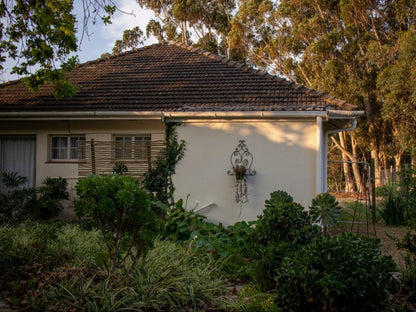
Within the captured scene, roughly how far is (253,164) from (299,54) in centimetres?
1604

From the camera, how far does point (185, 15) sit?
26234mm

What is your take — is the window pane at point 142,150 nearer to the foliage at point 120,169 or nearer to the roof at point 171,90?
the foliage at point 120,169

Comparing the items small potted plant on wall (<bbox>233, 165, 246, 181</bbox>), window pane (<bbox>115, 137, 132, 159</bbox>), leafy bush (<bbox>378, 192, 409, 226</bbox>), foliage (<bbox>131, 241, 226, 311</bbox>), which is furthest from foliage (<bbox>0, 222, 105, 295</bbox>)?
leafy bush (<bbox>378, 192, 409, 226</bbox>)

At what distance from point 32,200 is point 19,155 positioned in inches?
79.1

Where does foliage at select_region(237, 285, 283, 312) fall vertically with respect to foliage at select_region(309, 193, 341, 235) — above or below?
below

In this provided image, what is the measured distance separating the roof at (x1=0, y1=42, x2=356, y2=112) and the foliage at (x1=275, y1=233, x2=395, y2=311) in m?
5.10

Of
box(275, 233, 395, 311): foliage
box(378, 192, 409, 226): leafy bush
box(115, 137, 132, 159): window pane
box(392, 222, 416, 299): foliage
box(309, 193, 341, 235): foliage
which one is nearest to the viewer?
box(275, 233, 395, 311): foliage

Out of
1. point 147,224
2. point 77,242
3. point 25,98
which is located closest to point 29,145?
point 25,98

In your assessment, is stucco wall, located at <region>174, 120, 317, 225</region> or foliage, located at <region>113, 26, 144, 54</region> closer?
stucco wall, located at <region>174, 120, 317, 225</region>

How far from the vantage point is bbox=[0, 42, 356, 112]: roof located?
9977 mm

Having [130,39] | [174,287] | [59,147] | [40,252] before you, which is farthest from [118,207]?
[130,39]

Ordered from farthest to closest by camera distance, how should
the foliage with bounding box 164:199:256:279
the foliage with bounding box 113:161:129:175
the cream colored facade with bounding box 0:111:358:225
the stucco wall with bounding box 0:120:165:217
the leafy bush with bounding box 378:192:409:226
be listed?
the leafy bush with bounding box 378:192:409:226 < the stucco wall with bounding box 0:120:165:217 < the foliage with bounding box 113:161:129:175 < the cream colored facade with bounding box 0:111:358:225 < the foliage with bounding box 164:199:256:279

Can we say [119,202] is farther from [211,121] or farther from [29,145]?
[29,145]

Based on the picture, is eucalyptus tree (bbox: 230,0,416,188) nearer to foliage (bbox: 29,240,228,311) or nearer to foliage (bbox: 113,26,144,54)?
foliage (bbox: 113,26,144,54)
